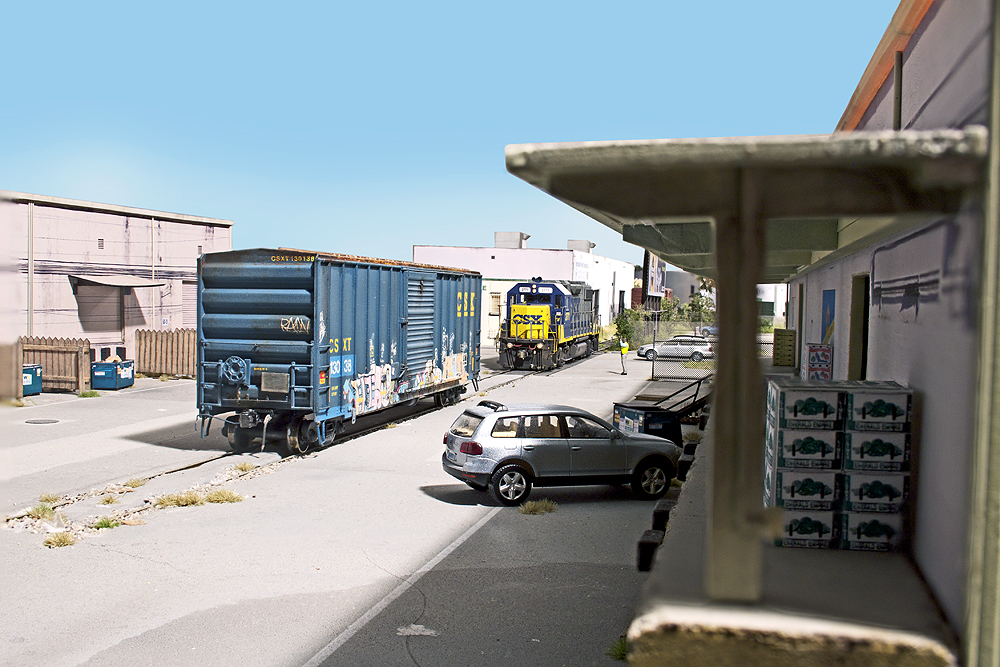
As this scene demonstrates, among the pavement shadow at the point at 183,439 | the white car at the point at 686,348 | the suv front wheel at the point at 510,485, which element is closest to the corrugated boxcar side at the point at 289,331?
the pavement shadow at the point at 183,439

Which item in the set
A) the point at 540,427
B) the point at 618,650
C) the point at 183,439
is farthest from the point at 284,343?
the point at 618,650

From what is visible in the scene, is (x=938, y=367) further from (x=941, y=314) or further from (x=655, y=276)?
(x=655, y=276)

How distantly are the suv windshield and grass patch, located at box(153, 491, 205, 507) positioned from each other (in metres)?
3.95

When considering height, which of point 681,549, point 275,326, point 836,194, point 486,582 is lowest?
point 486,582

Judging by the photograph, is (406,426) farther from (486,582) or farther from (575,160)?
(575,160)

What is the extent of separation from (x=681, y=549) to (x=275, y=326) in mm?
11233

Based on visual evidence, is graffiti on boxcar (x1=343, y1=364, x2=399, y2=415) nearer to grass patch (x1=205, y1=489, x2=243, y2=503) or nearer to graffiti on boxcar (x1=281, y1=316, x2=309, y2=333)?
graffiti on boxcar (x1=281, y1=316, x2=309, y2=333)

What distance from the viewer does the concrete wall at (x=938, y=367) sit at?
137 inches

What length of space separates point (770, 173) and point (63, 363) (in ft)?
84.5

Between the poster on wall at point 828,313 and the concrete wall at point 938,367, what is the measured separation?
5.70m

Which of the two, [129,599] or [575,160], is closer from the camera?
[575,160]

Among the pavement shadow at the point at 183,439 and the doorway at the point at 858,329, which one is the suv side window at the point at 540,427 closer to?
the doorway at the point at 858,329

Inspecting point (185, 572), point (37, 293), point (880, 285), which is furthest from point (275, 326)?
point (37, 293)

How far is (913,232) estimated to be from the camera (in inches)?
211
